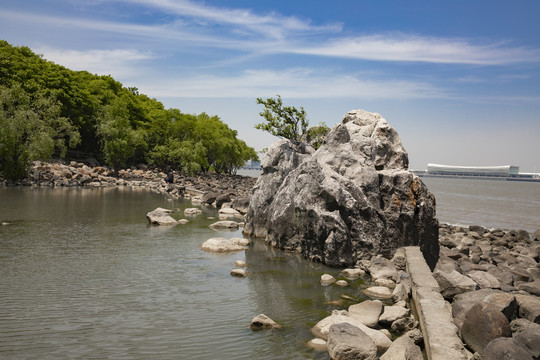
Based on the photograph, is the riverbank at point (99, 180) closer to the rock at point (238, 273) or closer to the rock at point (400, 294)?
the rock at point (238, 273)

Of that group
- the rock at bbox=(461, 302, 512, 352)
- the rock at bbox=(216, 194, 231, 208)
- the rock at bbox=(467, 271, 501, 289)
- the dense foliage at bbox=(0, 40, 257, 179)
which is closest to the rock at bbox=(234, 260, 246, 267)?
the rock at bbox=(467, 271, 501, 289)

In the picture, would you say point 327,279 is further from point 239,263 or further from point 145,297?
point 145,297

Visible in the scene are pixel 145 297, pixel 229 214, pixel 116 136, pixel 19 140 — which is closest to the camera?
pixel 145 297

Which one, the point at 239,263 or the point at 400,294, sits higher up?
the point at 400,294

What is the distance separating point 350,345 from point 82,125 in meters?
86.8

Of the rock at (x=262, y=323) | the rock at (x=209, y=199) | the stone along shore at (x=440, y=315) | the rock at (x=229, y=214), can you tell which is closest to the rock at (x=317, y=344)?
the stone along shore at (x=440, y=315)

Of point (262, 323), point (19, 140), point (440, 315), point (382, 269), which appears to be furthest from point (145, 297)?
point (19, 140)

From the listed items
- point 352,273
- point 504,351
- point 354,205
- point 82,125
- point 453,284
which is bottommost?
point 352,273

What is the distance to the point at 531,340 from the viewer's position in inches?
389

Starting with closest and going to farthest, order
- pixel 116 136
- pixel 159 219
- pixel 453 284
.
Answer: pixel 453 284, pixel 159 219, pixel 116 136

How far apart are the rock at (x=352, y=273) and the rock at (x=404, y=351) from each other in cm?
767

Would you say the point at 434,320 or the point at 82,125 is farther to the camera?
the point at 82,125

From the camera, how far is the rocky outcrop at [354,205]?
20.8 m

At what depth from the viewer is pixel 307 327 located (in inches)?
510
